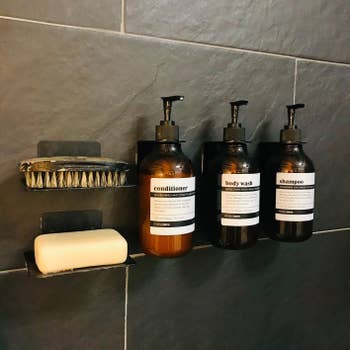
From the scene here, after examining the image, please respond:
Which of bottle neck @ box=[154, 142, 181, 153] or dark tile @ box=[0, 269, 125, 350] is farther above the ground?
bottle neck @ box=[154, 142, 181, 153]

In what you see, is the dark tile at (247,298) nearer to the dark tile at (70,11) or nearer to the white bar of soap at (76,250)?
the white bar of soap at (76,250)

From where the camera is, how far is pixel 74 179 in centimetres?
54

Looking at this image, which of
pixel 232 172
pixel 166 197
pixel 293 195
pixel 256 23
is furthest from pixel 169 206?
pixel 256 23

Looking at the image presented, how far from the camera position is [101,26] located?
0.59 m

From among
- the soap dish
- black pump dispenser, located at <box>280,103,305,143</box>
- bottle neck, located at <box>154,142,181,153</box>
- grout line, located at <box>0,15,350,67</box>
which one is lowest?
the soap dish

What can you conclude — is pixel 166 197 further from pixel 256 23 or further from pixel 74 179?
pixel 256 23

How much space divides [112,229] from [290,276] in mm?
381

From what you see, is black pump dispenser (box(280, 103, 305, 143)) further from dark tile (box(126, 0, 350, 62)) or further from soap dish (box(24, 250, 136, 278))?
soap dish (box(24, 250, 136, 278))

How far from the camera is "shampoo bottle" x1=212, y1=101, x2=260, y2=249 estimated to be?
1.97ft

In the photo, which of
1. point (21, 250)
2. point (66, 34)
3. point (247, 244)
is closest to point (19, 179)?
point (21, 250)

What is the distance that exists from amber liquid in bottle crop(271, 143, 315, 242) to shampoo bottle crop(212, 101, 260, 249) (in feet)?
0.20

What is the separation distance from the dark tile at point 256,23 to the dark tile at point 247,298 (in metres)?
0.35

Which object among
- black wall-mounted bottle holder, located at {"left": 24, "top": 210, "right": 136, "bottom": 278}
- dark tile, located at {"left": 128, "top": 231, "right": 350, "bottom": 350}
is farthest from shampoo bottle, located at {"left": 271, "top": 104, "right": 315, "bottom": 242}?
black wall-mounted bottle holder, located at {"left": 24, "top": 210, "right": 136, "bottom": 278}

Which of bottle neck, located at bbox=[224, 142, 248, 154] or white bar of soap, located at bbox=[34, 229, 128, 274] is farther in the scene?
bottle neck, located at bbox=[224, 142, 248, 154]
